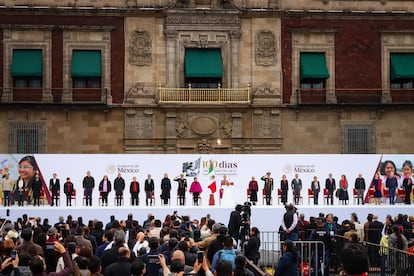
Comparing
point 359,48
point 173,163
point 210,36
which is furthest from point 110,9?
point 359,48

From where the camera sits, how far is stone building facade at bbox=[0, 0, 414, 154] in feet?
115

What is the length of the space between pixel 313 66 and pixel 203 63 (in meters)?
5.40

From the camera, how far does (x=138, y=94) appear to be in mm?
35469

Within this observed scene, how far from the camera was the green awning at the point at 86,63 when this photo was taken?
116ft

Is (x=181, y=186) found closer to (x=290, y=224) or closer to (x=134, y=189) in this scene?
(x=134, y=189)

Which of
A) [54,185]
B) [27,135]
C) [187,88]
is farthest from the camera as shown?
[187,88]

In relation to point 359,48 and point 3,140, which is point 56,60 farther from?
point 359,48

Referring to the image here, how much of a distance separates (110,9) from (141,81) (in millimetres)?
3737

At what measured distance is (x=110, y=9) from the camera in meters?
35.6

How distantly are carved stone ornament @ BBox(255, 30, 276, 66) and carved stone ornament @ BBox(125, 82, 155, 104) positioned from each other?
546 cm

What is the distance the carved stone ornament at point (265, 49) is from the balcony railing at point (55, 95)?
7574 millimetres

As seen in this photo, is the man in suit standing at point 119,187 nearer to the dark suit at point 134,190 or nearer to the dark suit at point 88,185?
the dark suit at point 134,190

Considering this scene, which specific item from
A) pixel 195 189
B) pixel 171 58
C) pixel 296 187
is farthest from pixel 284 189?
pixel 171 58

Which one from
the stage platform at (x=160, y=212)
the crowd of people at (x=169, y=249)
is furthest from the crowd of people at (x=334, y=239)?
the stage platform at (x=160, y=212)
